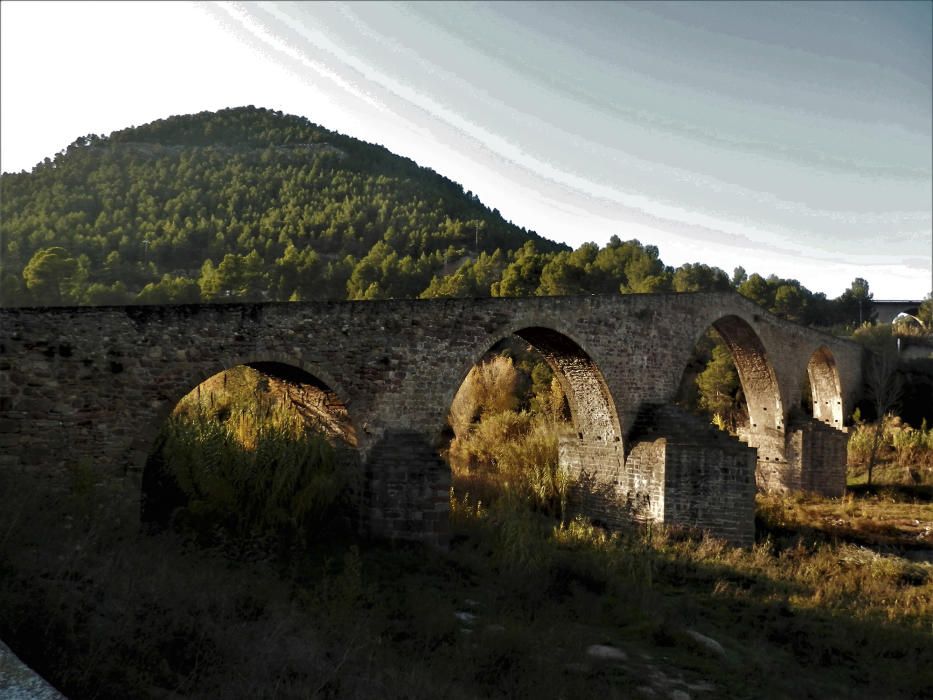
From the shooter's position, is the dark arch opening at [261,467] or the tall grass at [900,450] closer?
the dark arch opening at [261,467]

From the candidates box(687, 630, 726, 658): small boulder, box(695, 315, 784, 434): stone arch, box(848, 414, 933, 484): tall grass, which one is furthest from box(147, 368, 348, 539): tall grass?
box(848, 414, 933, 484): tall grass

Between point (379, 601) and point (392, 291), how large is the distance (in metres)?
26.8

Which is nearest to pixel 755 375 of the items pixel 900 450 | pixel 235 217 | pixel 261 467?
pixel 900 450

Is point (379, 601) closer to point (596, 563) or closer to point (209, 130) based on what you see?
point (596, 563)

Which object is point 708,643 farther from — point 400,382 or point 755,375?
point 755,375

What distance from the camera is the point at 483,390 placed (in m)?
22.3

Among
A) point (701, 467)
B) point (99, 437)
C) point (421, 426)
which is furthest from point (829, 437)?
point (99, 437)

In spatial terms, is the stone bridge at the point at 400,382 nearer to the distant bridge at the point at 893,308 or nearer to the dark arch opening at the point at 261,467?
the dark arch opening at the point at 261,467

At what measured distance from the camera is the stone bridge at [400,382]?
28.2 ft

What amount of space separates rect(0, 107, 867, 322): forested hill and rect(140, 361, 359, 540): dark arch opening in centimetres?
1806

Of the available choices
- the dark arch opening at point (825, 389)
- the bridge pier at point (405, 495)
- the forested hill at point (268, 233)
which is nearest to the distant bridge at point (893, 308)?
the forested hill at point (268, 233)

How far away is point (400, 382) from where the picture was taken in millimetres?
11219

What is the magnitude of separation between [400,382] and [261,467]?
249cm

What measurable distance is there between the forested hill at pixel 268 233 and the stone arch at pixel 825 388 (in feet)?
19.9
